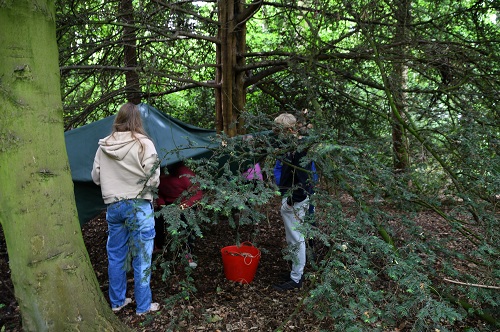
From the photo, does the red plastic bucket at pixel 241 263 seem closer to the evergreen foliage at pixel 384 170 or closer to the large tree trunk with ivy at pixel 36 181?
the evergreen foliage at pixel 384 170

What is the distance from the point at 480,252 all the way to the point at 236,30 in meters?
3.29

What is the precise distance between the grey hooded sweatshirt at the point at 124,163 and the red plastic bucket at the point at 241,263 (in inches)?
39.9

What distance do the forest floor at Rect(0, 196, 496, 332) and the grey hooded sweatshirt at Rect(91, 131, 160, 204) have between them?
87 cm

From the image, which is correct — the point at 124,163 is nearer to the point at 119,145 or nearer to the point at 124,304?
the point at 119,145

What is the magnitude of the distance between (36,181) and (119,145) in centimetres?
87

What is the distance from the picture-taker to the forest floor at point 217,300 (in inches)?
123

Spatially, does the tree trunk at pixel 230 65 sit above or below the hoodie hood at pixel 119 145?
above

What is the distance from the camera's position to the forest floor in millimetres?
3135

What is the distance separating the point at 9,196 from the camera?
2.32m

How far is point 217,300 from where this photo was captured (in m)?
3.61

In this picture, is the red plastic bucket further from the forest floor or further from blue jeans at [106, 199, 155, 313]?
blue jeans at [106, 199, 155, 313]

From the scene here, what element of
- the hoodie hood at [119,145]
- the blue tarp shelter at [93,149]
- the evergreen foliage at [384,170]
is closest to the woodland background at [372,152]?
the evergreen foliage at [384,170]

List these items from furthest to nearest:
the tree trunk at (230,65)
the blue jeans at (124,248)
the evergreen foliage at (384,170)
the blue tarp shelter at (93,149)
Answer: the tree trunk at (230,65)
the blue tarp shelter at (93,149)
the blue jeans at (124,248)
the evergreen foliage at (384,170)

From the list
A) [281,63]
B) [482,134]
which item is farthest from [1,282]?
[482,134]
